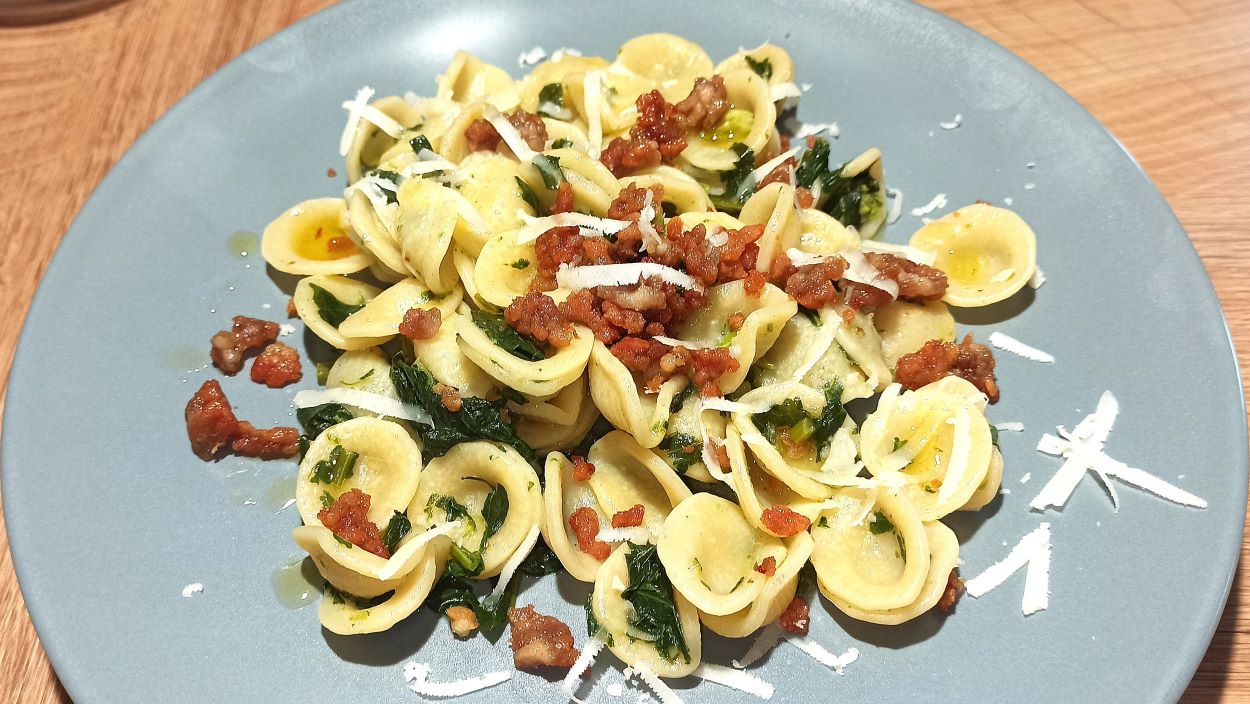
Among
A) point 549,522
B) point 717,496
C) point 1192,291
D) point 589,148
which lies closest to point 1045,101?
point 1192,291

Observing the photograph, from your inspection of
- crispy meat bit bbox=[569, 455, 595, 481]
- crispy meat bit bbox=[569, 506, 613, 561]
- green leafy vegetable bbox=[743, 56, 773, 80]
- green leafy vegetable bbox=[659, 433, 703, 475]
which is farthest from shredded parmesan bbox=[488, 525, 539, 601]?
green leafy vegetable bbox=[743, 56, 773, 80]

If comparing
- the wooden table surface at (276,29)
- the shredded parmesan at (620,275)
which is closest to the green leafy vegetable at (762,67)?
the shredded parmesan at (620,275)

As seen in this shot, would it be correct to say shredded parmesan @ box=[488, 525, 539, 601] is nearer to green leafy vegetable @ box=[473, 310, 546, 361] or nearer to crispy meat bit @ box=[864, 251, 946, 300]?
green leafy vegetable @ box=[473, 310, 546, 361]

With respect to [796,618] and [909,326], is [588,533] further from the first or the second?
[909,326]

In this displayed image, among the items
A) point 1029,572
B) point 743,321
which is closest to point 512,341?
point 743,321

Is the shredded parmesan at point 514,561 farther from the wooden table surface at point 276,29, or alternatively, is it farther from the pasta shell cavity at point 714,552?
the wooden table surface at point 276,29
